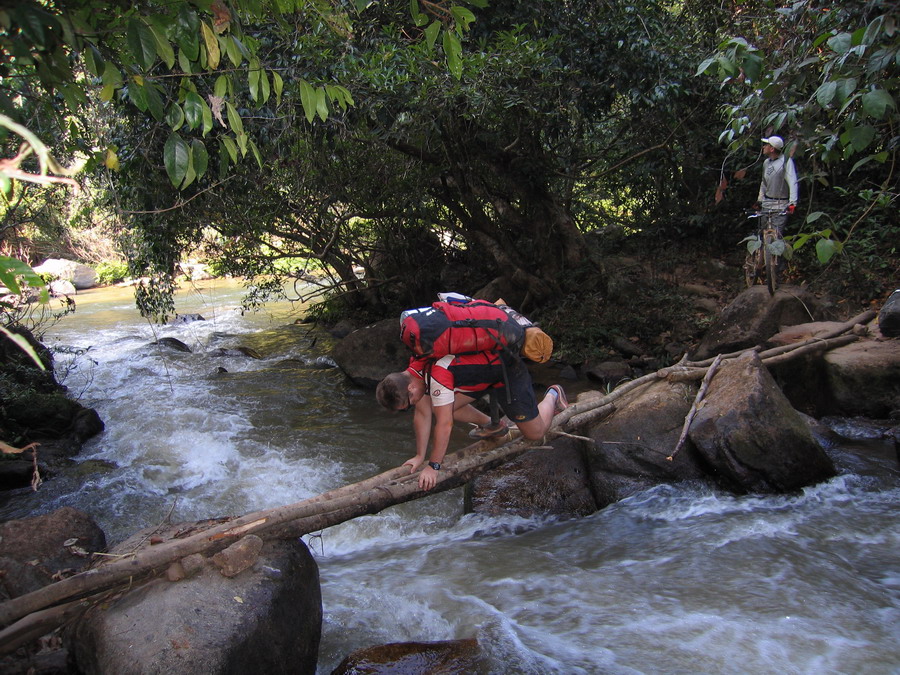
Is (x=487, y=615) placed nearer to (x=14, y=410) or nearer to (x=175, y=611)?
(x=175, y=611)

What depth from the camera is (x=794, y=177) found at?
7.36m

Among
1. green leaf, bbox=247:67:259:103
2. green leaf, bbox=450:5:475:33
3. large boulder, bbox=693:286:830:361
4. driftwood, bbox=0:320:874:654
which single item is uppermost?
green leaf, bbox=450:5:475:33

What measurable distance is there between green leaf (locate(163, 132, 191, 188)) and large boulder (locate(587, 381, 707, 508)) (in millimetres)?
3876

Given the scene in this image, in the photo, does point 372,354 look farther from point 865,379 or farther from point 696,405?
point 865,379

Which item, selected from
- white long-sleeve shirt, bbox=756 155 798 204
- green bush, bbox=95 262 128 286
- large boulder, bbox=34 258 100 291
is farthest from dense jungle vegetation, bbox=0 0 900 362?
large boulder, bbox=34 258 100 291

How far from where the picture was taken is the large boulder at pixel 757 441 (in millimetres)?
4664

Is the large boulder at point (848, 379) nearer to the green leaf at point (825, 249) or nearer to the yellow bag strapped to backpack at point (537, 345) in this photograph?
the yellow bag strapped to backpack at point (537, 345)

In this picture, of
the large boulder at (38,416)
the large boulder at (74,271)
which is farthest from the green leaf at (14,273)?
the large boulder at (74,271)

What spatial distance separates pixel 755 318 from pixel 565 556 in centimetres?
436

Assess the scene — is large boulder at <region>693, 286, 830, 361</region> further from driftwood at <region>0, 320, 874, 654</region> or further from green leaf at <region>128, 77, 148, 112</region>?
green leaf at <region>128, 77, 148, 112</region>

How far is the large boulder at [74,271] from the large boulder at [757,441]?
20342 mm

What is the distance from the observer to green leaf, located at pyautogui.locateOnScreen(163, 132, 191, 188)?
6.95 ft

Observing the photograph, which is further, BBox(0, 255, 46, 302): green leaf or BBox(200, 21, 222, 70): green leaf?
Result: BBox(200, 21, 222, 70): green leaf

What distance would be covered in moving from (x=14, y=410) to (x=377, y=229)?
6239mm
